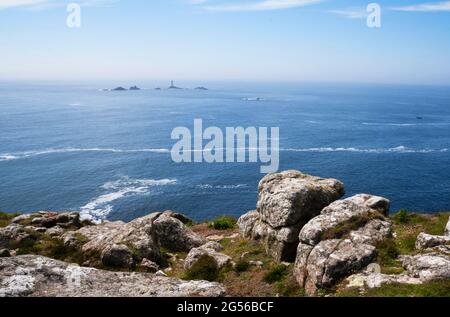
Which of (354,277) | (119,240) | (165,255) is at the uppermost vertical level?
(354,277)

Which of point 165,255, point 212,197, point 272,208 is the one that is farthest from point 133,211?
point 272,208

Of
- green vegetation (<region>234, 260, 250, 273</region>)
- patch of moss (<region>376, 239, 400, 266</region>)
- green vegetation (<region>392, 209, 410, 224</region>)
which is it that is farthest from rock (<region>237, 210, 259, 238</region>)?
patch of moss (<region>376, 239, 400, 266</region>)

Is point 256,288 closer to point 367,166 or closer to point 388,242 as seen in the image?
point 388,242

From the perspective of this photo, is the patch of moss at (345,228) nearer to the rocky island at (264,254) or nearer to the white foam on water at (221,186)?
the rocky island at (264,254)

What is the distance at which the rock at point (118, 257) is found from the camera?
2667cm

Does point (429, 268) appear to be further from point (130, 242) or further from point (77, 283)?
point (130, 242)

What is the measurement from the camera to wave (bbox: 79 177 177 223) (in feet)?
283

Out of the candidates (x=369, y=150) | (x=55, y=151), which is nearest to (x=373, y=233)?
(x=369, y=150)

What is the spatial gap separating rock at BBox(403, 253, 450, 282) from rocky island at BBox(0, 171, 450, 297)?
0.14 feet

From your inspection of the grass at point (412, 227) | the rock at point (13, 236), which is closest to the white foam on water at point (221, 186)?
the grass at point (412, 227)

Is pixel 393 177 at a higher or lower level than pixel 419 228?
lower

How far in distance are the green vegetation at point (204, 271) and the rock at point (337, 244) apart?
19.0 feet

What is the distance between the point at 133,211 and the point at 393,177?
73456 mm
